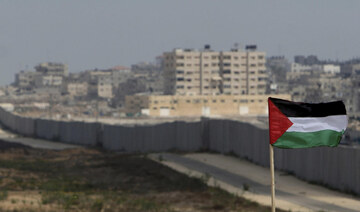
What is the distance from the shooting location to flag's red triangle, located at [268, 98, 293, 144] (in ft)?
51.5

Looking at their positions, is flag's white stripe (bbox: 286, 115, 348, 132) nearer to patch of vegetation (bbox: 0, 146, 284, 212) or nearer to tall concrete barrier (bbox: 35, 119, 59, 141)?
patch of vegetation (bbox: 0, 146, 284, 212)

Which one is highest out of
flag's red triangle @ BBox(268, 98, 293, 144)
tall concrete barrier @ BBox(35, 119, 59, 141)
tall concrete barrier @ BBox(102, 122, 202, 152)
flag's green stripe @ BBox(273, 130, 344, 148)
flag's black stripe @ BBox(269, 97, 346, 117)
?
flag's black stripe @ BBox(269, 97, 346, 117)

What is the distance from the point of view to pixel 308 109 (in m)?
15.7

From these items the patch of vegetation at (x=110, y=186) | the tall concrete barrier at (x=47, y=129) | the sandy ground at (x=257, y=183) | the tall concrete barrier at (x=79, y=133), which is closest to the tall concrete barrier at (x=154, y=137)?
the tall concrete barrier at (x=79, y=133)

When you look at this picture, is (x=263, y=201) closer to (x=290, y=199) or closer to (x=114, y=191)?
(x=290, y=199)

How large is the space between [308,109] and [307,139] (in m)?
0.51

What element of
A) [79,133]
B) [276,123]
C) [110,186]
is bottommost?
[79,133]

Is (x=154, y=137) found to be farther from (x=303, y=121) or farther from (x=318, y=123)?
(x=318, y=123)

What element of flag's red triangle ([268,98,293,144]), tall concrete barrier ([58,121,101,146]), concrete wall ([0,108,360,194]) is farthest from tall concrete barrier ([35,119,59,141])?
flag's red triangle ([268,98,293,144])

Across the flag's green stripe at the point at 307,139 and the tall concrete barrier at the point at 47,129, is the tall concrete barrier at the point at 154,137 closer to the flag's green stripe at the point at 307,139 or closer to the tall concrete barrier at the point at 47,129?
the tall concrete barrier at the point at 47,129

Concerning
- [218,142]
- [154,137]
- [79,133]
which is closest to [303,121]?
[218,142]

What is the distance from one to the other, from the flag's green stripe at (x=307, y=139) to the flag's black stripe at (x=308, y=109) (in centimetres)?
32

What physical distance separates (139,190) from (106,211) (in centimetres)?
587

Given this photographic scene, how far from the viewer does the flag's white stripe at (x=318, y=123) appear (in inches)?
617
